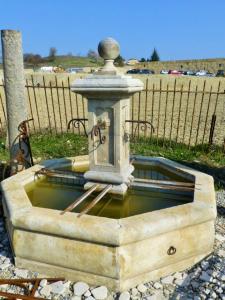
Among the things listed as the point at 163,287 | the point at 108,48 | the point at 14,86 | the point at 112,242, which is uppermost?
the point at 108,48

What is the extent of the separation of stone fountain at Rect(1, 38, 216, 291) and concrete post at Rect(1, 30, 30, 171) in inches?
44.4

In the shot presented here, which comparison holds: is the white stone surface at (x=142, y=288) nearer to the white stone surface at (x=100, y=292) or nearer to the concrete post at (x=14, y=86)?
the white stone surface at (x=100, y=292)

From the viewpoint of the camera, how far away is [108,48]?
3322 mm

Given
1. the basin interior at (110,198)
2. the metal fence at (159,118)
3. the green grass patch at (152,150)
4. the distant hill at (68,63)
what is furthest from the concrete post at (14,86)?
the distant hill at (68,63)

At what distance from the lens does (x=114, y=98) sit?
335 centimetres

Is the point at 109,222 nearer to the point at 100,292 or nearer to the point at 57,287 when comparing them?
the point at 100,292

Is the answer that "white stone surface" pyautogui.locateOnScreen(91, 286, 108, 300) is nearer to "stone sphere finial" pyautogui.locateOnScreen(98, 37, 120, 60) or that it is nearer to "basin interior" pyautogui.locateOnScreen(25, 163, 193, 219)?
"basin interior" pyautogui.locateOnScreen(25, 163, 193, 219)

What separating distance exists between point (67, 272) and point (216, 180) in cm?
354

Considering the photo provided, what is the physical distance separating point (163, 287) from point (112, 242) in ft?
2.28

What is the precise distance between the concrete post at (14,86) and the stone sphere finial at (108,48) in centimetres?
198

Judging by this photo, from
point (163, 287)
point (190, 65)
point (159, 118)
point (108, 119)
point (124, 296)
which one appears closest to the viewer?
point (124, 296)

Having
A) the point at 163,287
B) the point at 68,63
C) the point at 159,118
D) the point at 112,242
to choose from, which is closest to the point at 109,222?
the point at 112,242

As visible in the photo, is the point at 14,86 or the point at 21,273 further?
the point at 14,86

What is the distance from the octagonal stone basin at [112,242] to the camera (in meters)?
2.74
